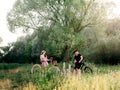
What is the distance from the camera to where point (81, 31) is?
44.5 m

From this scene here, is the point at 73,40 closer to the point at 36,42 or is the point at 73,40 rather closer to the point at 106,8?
the point at 106,8

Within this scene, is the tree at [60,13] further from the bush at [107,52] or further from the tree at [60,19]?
the bush at [107,52]

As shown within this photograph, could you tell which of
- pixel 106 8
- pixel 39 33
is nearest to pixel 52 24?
pixel 39 33

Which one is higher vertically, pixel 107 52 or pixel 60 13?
pixel 60 13

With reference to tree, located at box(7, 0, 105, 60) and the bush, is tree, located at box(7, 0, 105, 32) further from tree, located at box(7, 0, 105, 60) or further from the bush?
the bush

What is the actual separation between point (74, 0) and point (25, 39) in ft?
102

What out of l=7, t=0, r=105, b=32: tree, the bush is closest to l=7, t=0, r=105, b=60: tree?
l=7, t=0, r=105, b=32: tree

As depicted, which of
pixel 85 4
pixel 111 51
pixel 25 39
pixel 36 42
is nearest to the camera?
pixel 111 51

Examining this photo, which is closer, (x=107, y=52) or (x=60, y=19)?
(x=107, y=52)

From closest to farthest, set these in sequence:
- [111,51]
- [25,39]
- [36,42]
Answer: [111,51] < [36,42] < [25,39]

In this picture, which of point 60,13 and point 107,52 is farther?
point 60,13

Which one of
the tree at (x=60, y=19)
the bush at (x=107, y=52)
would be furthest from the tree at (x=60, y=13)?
the bush at (x=107, y=52)

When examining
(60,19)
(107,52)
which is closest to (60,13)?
(60,19)

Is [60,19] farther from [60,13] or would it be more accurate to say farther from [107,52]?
[107,52]
